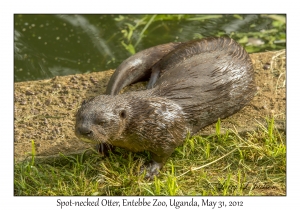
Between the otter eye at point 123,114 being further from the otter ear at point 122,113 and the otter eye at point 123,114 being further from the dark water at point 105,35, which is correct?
the dark water at point 105,35

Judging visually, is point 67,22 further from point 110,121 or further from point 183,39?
point 110,121

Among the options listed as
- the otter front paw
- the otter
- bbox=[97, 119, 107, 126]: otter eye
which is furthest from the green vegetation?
bbox=[97, 119, 107, 126]: otter eye

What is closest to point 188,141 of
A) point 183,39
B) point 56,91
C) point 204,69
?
point 204,69

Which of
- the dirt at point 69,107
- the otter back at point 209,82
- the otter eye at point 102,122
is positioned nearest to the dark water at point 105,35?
the dirt at point 69,107

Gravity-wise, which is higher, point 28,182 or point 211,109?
point 211,109

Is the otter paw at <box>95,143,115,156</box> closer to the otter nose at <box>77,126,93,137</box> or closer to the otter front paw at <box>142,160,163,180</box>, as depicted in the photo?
the otter front paw at <box>142,160,163,180</box>

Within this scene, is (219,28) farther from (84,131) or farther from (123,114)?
(84,131)
